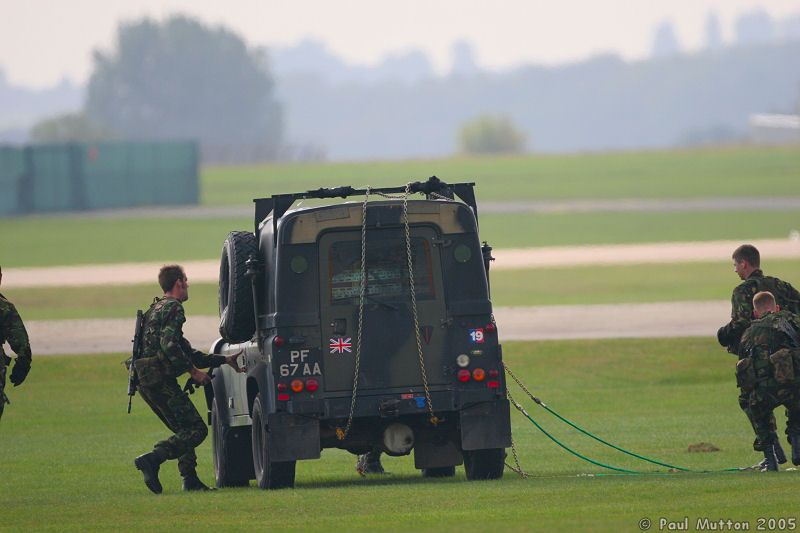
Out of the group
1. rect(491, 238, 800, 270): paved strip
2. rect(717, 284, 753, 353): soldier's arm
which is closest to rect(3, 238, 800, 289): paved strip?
rect(491, 238, 800, 270): paved strip

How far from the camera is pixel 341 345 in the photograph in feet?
45.8

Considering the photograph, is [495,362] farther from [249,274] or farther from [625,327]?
[625,327]

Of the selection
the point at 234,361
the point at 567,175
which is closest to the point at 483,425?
the point at 234,361

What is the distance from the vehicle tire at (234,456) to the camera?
1590 cm

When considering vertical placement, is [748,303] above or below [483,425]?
above

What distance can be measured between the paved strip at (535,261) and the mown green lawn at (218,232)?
258 centimetres

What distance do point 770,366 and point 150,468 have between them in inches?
209

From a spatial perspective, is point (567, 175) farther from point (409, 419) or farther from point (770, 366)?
point (409, 419)

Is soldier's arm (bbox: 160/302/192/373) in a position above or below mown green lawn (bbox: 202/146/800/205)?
below

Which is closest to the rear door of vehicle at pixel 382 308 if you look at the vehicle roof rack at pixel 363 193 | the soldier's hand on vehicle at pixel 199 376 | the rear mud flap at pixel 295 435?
the rear mud flap at pixel 295 435

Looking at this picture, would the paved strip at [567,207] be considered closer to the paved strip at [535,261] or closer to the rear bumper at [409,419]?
the paved strip at [535,261]

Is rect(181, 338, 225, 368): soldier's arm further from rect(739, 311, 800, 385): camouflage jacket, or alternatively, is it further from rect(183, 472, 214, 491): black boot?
rect(739, 311, 800, 385): camouflage jacket

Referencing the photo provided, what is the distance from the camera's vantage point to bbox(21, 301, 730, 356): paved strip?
30.1 metres

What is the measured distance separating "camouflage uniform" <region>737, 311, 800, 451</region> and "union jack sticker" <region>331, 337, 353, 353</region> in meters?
3.32
